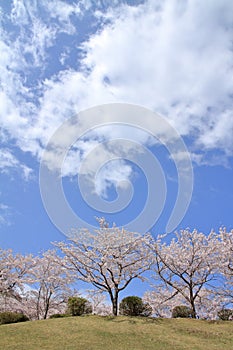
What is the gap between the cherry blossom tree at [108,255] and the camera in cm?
3172

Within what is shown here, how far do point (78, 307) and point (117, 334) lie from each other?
898 cm

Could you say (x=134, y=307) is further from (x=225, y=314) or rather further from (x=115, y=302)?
(x=225, y=314)

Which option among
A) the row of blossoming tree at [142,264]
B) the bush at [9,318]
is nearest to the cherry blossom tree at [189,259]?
the row of blossoming tree at [142,264]

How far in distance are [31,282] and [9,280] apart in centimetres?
233

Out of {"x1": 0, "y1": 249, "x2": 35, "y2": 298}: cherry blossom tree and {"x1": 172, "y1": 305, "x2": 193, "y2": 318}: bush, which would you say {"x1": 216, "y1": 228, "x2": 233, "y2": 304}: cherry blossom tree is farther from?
{"x1": 0, "y1": 249, "x2": 35, "y2": 298}: cherry blossom tree

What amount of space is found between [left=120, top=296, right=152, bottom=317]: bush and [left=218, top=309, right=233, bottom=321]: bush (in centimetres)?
631

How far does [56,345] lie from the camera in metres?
18.4

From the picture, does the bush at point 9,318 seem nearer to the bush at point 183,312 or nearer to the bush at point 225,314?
the bush at point 183,312

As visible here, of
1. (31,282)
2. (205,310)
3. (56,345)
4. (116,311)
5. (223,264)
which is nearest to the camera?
(56,345)

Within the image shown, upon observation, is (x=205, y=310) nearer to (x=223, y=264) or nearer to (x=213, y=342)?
(x=223, y=264)

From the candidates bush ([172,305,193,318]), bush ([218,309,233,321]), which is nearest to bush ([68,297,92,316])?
bush ([172,305,193,318])

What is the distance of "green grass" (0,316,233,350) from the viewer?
726 inches

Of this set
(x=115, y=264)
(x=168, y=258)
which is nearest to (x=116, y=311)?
(x=115, y=264)

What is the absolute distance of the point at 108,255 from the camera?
32.0 meters
